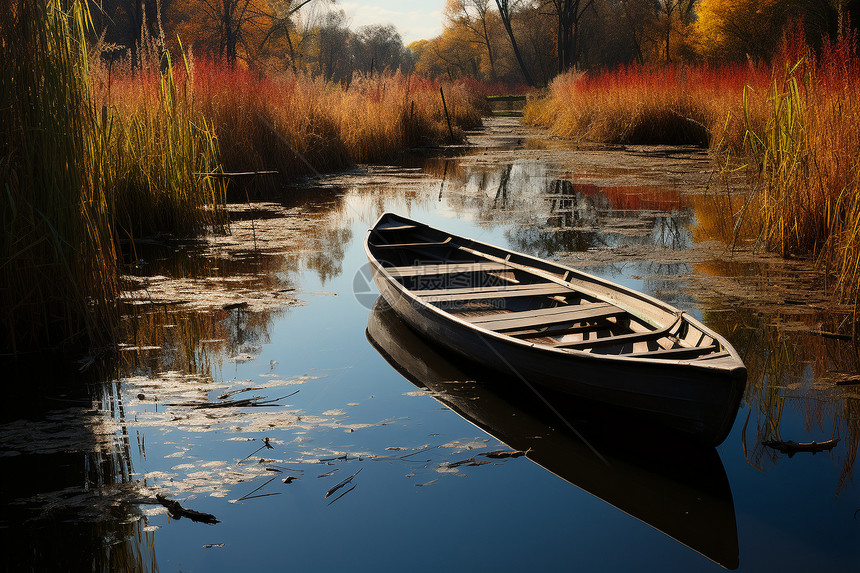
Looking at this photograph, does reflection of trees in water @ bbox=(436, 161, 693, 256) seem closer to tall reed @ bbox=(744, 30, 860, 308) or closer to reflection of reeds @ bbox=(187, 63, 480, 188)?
tall reed @ bbox=(744, 30, 860, 308)

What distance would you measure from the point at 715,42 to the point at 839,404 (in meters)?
34.8

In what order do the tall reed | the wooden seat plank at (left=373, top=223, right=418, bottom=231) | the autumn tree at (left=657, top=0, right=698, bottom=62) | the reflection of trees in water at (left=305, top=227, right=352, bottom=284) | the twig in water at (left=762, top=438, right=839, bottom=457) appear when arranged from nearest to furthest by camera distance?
the twig in water at (left=762, top=438, right=839, bottom=457), the tall reed, the reflection of trees in water at (left=305, top=227, right=352, bottom=284), the wooden seat plank at (left=373, top=223, right=418, bottom=231), the autumn tree at (left=657, top=0, right=698, bottom=62)

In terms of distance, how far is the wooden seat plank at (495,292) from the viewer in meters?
4.77

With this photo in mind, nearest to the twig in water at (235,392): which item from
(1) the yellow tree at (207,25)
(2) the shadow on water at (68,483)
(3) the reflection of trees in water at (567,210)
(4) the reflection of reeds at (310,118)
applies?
(2) the shadow on water at (68,483)

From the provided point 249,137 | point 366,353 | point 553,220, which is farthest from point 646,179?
point 366,353

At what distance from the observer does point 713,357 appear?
9.88ft

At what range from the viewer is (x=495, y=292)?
15.9 ft

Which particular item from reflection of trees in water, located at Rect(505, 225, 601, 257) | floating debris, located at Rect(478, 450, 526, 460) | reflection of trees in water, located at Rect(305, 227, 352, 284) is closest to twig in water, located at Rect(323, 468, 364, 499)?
floating debris, located at Rect(478, 450, 526, 460)

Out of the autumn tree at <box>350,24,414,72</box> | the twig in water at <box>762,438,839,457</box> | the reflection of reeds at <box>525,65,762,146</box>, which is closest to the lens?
the twig in water at <box>762,438,839,457</box>

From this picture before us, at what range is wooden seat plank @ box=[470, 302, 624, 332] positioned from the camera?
4.11 metres

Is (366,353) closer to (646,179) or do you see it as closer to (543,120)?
(646,179)

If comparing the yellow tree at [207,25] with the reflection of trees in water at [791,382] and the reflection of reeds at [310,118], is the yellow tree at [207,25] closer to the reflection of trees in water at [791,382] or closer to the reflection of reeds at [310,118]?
the reflection of reeds at [310,118]

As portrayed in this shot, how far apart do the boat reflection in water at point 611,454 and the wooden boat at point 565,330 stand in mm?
133

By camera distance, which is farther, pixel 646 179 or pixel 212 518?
pixel 646 179
